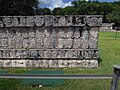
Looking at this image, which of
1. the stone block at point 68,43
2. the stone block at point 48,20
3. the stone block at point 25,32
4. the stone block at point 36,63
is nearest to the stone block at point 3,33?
the stone block at point 25,32

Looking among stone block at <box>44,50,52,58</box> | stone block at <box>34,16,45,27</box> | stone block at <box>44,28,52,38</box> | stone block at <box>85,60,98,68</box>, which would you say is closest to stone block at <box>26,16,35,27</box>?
stone block at <box>34,16,45,27</box>

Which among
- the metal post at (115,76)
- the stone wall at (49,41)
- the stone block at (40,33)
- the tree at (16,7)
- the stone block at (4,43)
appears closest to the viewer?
the metal post at (115,76)

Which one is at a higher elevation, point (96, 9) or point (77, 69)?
point (96, 9)

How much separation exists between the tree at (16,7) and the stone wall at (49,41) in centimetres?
2624

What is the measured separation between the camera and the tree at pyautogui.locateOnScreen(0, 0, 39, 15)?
35438 mm

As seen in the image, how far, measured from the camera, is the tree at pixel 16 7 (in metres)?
35.4

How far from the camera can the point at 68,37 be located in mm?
9281

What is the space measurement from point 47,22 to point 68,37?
0.99 meters

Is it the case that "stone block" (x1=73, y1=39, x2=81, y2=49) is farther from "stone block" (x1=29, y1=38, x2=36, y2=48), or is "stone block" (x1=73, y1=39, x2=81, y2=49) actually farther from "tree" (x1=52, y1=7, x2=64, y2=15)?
"tree" (x1=52, y1=7, x2=64, y2=15)

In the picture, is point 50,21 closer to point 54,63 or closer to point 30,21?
point 30,21

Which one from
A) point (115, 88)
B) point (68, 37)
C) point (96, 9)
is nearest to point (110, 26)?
point (96, 9)

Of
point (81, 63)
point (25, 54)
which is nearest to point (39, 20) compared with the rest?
point (25, 54)

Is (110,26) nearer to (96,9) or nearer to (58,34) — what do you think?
(96,9)

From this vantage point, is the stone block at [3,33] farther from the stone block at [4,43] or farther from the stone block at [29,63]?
the stone block at [29,63]
